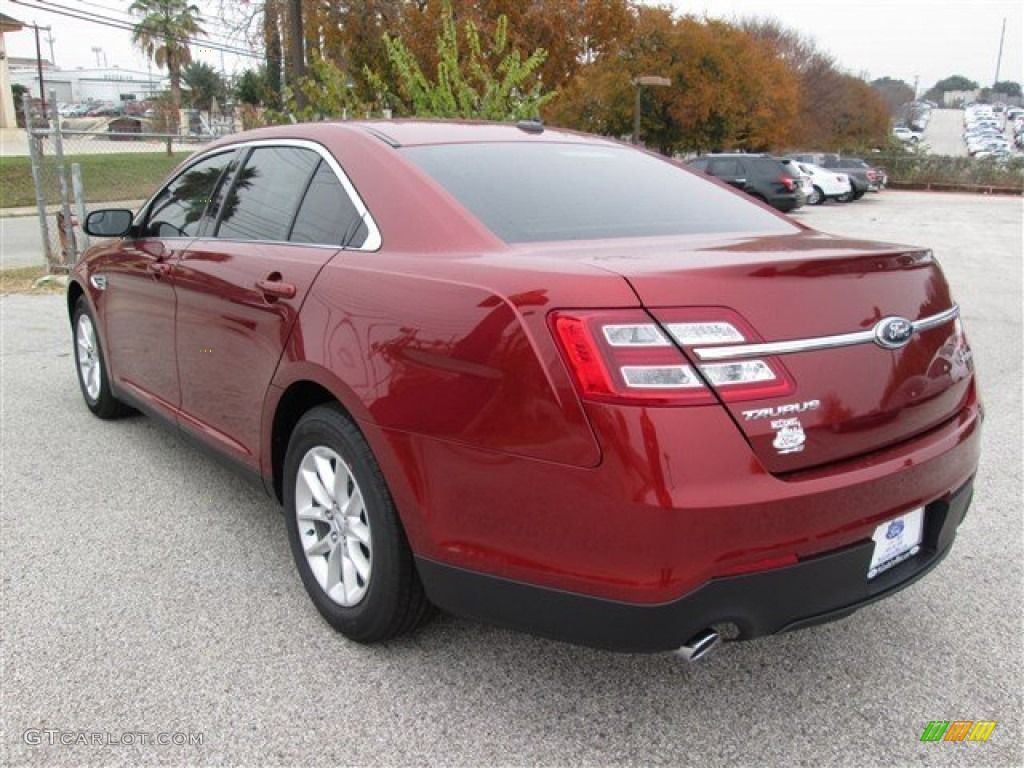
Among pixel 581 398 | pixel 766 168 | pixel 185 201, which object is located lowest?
pixel 581 398

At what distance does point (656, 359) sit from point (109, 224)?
10.9 feet

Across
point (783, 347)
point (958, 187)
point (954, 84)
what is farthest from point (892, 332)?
point (954, 84)

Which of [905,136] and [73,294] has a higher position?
[905,136]

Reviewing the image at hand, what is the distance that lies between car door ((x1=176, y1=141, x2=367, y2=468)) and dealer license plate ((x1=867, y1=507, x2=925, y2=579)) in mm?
1710

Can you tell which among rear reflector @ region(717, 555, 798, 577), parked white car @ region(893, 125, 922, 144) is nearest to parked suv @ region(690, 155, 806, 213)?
rear reflector @ region(717, 555, 798, 577)

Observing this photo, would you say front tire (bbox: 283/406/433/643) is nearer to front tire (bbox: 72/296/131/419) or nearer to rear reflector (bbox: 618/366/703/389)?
rear reflector (bbox: 618/366/703/389)

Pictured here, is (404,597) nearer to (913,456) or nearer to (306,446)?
(306,446)

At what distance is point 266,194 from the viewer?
3348 mm

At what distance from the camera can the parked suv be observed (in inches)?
868

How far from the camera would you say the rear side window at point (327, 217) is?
9.12 feet

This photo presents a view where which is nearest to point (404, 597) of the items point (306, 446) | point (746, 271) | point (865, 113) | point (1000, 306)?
point (306, 446)

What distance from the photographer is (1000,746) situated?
230cm

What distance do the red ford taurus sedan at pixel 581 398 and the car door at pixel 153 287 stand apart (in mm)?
773

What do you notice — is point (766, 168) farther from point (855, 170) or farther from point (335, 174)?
point (335, 174)
